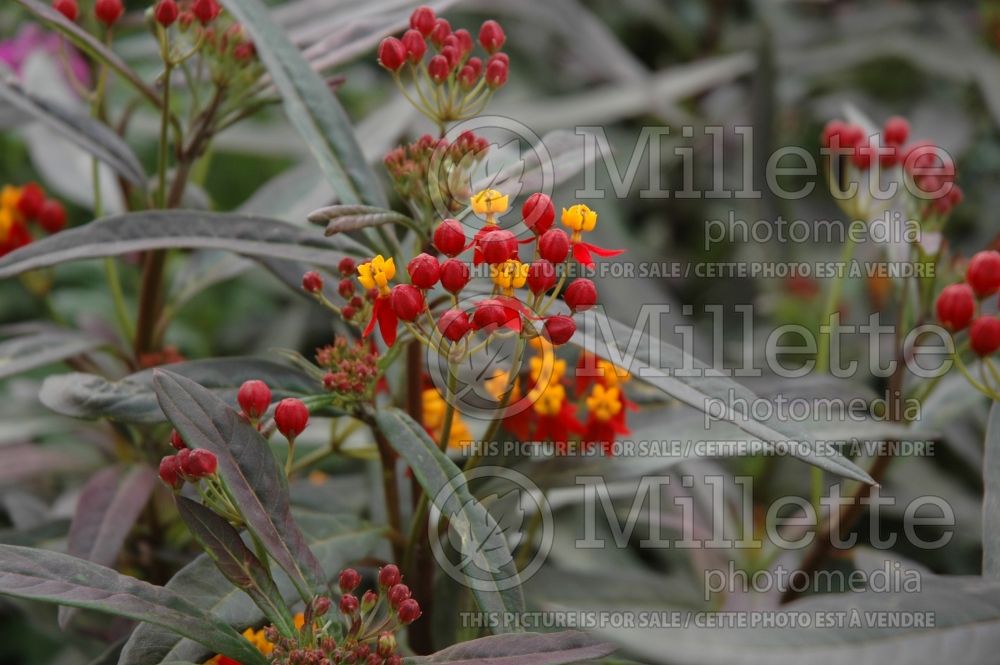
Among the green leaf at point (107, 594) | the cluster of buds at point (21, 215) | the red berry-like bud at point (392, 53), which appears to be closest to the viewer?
the green leaf at point (107, 594)

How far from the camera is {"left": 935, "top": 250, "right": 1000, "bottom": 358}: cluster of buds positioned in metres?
0.85

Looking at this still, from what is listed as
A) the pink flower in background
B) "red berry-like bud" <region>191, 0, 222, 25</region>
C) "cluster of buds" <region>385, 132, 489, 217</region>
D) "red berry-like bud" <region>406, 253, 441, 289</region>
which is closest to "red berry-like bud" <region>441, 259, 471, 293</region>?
"red berry-like bud" <region>406, 253, 441, 289</region>

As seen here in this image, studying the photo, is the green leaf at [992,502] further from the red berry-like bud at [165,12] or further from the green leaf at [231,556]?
the red berry-like bud at [165,12]

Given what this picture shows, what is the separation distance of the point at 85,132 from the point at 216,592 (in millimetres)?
549

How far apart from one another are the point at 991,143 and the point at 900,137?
4.06ft

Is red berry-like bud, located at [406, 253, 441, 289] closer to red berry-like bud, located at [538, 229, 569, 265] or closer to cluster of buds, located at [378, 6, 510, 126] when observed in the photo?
red berry-like bud, located at [538, 229, 569, 265]

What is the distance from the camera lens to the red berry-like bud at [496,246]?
30.0 inches

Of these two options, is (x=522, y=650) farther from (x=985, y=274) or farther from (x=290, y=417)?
(x=985, y=274)

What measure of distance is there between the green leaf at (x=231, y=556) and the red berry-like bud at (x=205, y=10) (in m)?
0.48

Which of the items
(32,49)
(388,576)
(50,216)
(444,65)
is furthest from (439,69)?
(32,49)

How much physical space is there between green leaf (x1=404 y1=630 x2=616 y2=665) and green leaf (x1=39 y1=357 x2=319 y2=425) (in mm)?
274

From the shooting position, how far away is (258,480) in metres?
0.75

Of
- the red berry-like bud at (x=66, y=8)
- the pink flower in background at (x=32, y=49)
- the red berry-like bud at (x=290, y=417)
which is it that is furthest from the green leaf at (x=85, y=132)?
the pink flower in background at (x=32, y=49)

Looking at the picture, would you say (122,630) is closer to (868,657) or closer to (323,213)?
(323,213)
